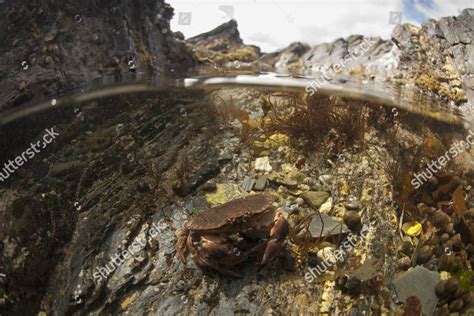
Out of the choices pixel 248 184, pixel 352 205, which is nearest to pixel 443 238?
pixel 352 205

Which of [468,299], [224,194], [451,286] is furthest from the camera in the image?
[224,194]

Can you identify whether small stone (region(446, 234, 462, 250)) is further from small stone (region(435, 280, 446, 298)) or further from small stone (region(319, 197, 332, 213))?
small stone (region(319, 197, 332, 213))

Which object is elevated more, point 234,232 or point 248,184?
point 234,232

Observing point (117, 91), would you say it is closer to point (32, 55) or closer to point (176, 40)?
point (32, 55)

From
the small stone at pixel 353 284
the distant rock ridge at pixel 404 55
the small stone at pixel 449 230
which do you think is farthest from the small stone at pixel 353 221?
the distant rock ridge at pixel 404 55

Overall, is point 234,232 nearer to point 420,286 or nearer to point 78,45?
point 420,286

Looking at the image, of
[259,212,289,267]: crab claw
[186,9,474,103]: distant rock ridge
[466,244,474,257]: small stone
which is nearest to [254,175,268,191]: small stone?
[259,212,289,267]: crab claw

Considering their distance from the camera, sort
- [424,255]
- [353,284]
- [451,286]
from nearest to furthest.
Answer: [353,284], [451,286], [424,255]
